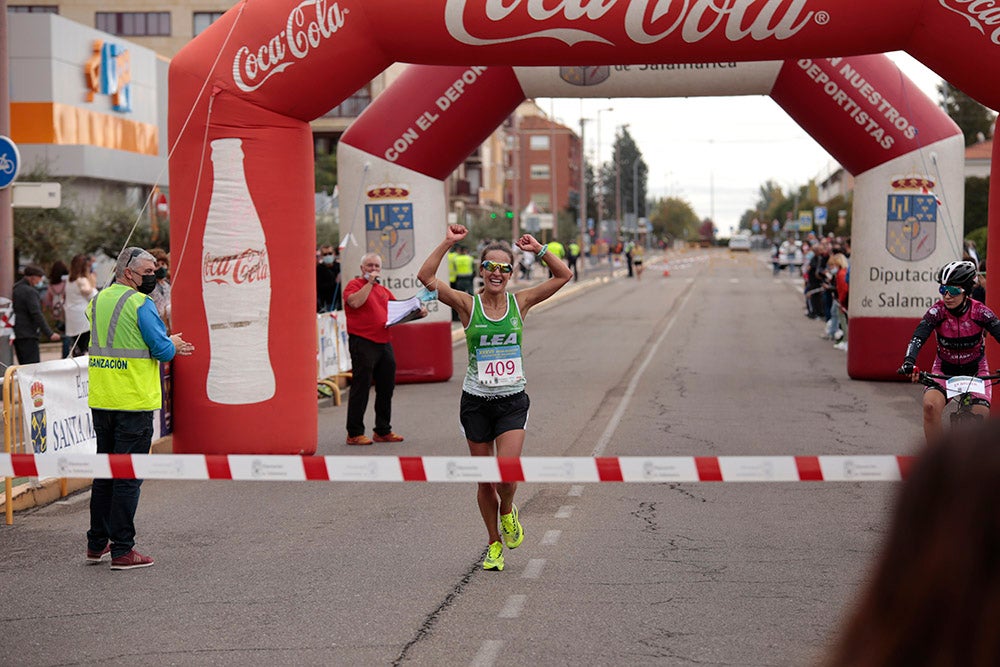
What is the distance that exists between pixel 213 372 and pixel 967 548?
10.4 m

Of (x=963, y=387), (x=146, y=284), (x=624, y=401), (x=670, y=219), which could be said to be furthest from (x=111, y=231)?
(x=670, y=219)

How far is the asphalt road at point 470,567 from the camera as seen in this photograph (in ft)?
20.6

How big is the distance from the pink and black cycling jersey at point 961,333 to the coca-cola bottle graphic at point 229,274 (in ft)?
17.1

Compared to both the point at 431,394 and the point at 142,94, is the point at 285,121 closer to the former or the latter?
the point at 431,394

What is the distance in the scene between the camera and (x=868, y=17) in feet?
37.2

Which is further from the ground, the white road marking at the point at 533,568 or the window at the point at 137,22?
the window at the point at 137,22

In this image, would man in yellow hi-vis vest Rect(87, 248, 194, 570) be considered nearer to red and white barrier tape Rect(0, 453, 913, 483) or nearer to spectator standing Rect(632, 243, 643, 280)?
red and white barrier tape Rect(0, 453, 913, 483)

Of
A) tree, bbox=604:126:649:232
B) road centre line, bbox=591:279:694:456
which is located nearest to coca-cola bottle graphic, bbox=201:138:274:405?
road centre line, bbox=591:279:694:456

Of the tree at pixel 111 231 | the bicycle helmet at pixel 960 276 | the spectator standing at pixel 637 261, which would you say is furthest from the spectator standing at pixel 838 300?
the spectator standing at pixel 637 261

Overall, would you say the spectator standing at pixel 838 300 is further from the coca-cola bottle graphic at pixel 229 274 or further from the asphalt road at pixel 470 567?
the coca-cola bottle graphic at pixel 229 274

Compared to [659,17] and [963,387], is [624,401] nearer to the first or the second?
[659,17]

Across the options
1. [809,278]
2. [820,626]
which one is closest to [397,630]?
[820,626]

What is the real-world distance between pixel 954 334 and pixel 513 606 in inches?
175

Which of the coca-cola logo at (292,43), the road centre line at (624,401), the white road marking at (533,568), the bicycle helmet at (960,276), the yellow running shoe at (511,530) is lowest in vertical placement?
the road centre line at (624,401)
